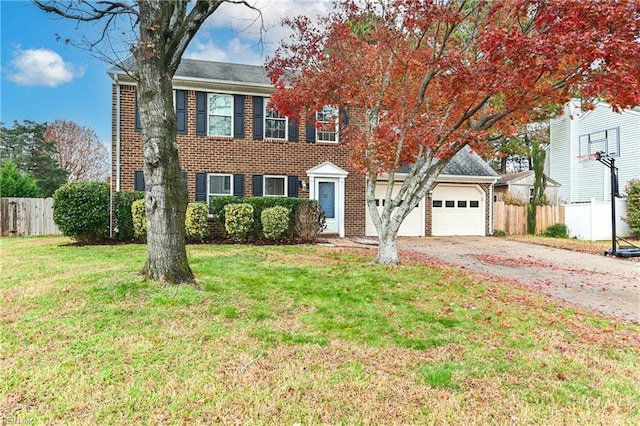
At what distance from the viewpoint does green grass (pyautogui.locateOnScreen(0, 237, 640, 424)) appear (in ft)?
8.36

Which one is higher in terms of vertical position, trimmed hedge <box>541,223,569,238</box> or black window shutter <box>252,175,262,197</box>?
black window shutter <box>252,175,262,197</box>

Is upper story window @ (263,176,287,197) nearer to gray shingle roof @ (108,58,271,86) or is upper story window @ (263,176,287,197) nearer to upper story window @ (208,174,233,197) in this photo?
upper story window @ (208,174,233,197)

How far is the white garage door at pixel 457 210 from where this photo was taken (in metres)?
16.3

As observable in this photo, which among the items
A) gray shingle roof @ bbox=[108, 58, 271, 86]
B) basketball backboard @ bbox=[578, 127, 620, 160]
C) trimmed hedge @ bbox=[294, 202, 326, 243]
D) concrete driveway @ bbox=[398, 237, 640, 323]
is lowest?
concrete driveway @ bbox=[398, 237, 640, 323]

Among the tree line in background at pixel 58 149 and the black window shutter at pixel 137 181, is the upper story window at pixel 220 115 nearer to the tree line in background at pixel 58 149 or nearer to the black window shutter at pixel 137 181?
the black window shutter at pixel 137 181

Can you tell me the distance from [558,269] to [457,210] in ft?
25.8

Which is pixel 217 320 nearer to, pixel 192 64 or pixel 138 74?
pixel 138 74

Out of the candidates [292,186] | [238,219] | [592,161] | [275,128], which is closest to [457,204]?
[292,186]

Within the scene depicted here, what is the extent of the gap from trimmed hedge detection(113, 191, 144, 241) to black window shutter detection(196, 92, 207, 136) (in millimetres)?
3377

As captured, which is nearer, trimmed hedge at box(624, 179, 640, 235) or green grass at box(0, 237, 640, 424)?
green grass at box(0, 237, 640, 424)

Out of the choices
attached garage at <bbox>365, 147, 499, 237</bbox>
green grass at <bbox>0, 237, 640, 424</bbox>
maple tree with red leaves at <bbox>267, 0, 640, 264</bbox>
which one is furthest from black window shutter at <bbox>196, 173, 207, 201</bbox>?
green grass at <bbox>0, 237, 640, 424</bbox>

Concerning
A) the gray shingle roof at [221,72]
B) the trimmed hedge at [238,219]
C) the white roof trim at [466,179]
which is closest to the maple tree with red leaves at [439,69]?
the trimmed hedge at [238,219]

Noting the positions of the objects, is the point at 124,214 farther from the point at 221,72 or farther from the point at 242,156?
the point at 221,72

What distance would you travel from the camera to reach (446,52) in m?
7.53
